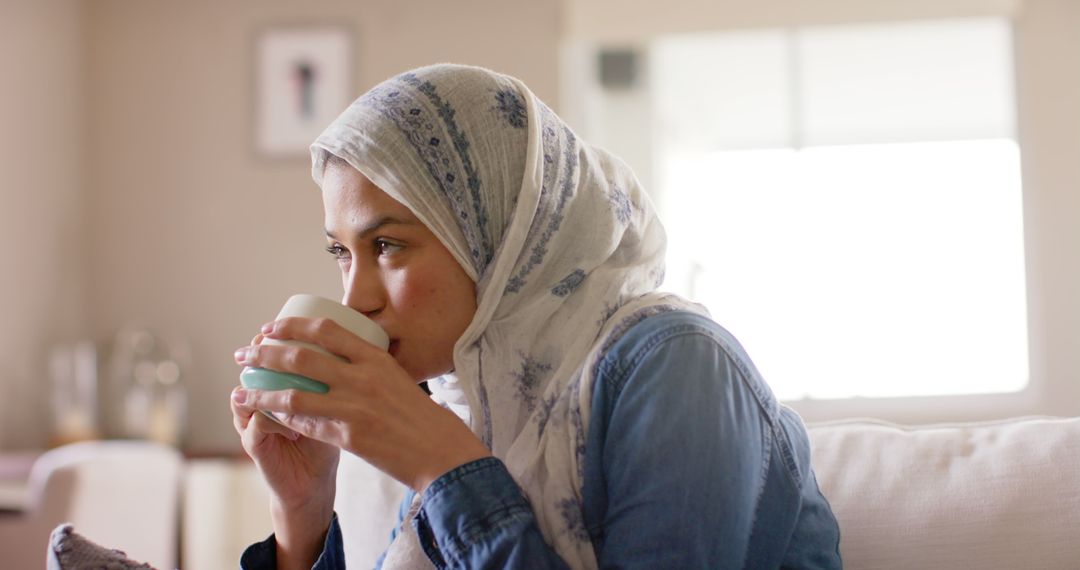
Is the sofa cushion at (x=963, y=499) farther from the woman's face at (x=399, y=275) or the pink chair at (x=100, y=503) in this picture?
the pink chair at (x=100, y=503)

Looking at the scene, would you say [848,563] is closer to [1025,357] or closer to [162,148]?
[1025,357]

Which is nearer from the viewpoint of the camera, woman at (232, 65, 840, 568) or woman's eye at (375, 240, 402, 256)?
woman at (232, 65, 840, 568)

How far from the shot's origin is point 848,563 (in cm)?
128

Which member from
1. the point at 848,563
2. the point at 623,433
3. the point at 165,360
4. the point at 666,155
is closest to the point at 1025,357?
the point at 666,155

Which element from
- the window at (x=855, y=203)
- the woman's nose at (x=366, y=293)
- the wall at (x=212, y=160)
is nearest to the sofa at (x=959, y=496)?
the woman's nose at (x=366, y=293)

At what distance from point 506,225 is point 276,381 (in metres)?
0.30

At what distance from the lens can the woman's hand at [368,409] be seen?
3.40 ft

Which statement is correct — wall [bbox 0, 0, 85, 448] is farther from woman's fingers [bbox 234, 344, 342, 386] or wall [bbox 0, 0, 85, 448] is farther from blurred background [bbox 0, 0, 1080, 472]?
woman's fingers [bbox 234, 344, 342, 386]

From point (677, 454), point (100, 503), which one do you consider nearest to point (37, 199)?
point (100, 503)

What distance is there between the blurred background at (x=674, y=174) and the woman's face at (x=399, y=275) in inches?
146

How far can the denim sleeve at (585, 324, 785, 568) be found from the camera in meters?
0.96

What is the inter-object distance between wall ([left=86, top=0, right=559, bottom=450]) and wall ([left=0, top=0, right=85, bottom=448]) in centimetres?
12

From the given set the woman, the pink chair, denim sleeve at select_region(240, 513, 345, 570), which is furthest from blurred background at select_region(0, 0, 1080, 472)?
the woman

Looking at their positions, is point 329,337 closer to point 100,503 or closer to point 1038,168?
point 100,503
